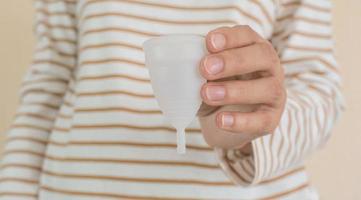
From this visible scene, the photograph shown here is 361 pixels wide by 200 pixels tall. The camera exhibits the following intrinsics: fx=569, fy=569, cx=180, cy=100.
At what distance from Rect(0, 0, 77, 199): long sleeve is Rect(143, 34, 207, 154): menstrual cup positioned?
1.53 feet

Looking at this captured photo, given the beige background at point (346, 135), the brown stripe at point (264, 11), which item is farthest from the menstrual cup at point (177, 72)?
the beige background at point (346, 135)

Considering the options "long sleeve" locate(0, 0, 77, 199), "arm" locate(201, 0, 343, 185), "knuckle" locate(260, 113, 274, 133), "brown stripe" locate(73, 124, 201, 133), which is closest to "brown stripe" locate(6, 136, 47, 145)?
"long sleeve" locate(0, 0, 77, 199)

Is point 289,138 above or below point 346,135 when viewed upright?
above

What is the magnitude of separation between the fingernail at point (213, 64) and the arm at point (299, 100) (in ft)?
0.48

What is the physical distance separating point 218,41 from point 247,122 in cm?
9

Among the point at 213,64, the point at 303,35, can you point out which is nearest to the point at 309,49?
the point at 303,35

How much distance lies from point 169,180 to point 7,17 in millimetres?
693

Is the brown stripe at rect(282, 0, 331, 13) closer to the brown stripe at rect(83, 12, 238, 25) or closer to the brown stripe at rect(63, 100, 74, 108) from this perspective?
the brown stripe at rect(83, 12, 238, 25)

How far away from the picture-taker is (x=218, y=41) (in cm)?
51

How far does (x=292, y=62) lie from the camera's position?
33.8 inches

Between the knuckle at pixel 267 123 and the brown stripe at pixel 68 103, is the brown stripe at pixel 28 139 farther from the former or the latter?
the knuckle at pixel 267 123

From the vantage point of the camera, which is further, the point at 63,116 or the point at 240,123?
the point at 63,116

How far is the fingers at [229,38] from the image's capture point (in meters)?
0.51

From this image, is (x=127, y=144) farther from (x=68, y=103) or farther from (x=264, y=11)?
(x=264, y=11)
